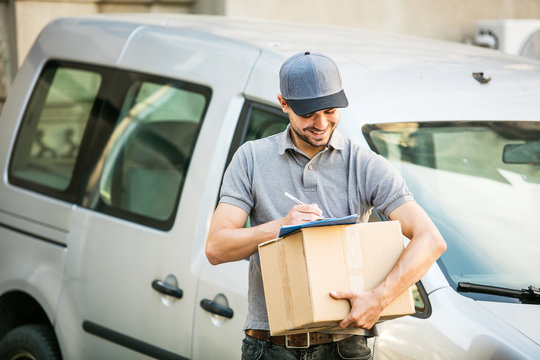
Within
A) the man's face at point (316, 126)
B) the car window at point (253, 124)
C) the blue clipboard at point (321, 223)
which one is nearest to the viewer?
the blue clipboard at point (321, 223)

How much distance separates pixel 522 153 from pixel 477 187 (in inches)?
10.3

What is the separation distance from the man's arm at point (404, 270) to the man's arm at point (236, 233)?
23 centimetres

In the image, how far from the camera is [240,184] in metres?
2.57

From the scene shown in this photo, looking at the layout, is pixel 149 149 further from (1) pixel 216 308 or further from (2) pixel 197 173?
(1) pixel 216 308

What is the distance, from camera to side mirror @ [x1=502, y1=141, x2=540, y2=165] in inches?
129

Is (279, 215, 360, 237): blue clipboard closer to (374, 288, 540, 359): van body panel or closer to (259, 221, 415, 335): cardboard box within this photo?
(259, 221, 415, 335): cardboard box

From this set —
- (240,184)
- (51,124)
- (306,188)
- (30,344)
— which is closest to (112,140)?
(51,124)

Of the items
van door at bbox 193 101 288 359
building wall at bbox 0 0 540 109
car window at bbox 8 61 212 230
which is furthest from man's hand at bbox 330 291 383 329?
building wall at bbox 0 0 540 109

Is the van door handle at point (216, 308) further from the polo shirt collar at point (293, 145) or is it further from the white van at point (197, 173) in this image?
the polo shirt collar at point (293, 145)

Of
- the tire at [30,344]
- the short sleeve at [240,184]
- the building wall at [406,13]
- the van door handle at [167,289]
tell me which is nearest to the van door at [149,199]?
the van door handle at [167,289]

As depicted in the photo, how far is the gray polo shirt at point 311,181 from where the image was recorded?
2527 millimetres

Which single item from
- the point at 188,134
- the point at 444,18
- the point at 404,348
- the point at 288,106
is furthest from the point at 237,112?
the point at 444,18

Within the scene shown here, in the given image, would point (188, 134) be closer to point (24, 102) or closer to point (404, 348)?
point (24, 102)

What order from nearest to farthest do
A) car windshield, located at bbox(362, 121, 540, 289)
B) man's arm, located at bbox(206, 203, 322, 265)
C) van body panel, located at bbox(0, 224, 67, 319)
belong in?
man's arm, located at bbox(206, 203, 322, 265) → car windshield, located at bbox(362, 121, 540, 289) → van body panel, located at bbox(0, 224, 67, 319)
